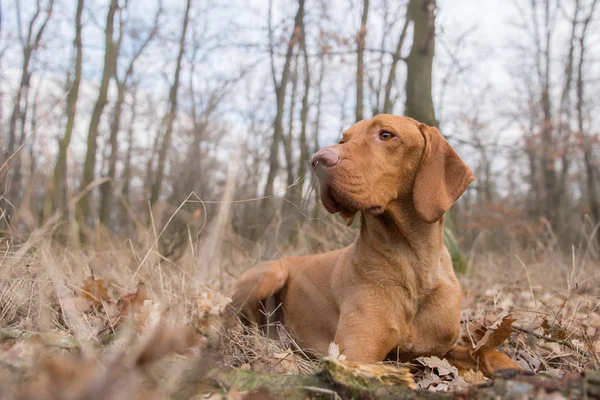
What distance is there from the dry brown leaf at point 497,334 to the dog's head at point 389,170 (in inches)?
32.0

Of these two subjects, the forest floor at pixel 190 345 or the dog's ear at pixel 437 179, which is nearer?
the forest floor at pixel 190 345

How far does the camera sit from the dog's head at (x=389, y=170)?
2875mm

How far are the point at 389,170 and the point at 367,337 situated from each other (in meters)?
1.03

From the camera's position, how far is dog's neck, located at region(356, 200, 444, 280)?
3232mm

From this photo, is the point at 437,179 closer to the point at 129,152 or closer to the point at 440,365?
the point at 440,365

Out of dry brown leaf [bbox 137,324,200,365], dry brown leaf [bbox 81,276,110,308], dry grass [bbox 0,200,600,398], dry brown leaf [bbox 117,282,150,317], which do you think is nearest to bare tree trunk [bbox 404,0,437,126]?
dry grass [bbox 0,200,600,398]

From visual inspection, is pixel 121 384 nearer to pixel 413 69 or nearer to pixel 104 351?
pixel 104 351

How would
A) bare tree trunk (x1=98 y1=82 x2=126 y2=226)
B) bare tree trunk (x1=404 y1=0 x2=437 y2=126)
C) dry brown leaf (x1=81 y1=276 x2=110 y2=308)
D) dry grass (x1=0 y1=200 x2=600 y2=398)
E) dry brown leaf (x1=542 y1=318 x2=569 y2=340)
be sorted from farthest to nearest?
bare tree trunk (x1=98 y1=82 x2=126 y2=226), bare tree trunk (x1=404 y1=0 x2=437 y2=126), dry brown leaf (x1=81 y1=276 x2=110 y2=308), dry brown leaf (x1=542 y1=318 x2=569 y2=340), dry grass (x1=0 y1=200 x2=600 y2=398)

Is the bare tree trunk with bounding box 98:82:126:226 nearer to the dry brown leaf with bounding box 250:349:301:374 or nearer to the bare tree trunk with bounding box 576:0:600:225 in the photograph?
the dry brown leaf with bounding box 250:349:301:374

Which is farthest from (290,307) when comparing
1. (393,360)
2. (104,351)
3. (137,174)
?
(137,174)

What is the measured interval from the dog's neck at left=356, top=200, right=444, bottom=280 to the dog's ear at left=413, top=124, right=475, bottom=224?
0.53ft

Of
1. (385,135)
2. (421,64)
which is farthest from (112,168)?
(385,135)

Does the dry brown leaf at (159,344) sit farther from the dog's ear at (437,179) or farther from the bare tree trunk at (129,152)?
the bare tree trunk at (129,152)

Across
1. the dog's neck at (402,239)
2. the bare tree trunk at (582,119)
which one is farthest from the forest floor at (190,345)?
the bare tree trunk at (582,119)
